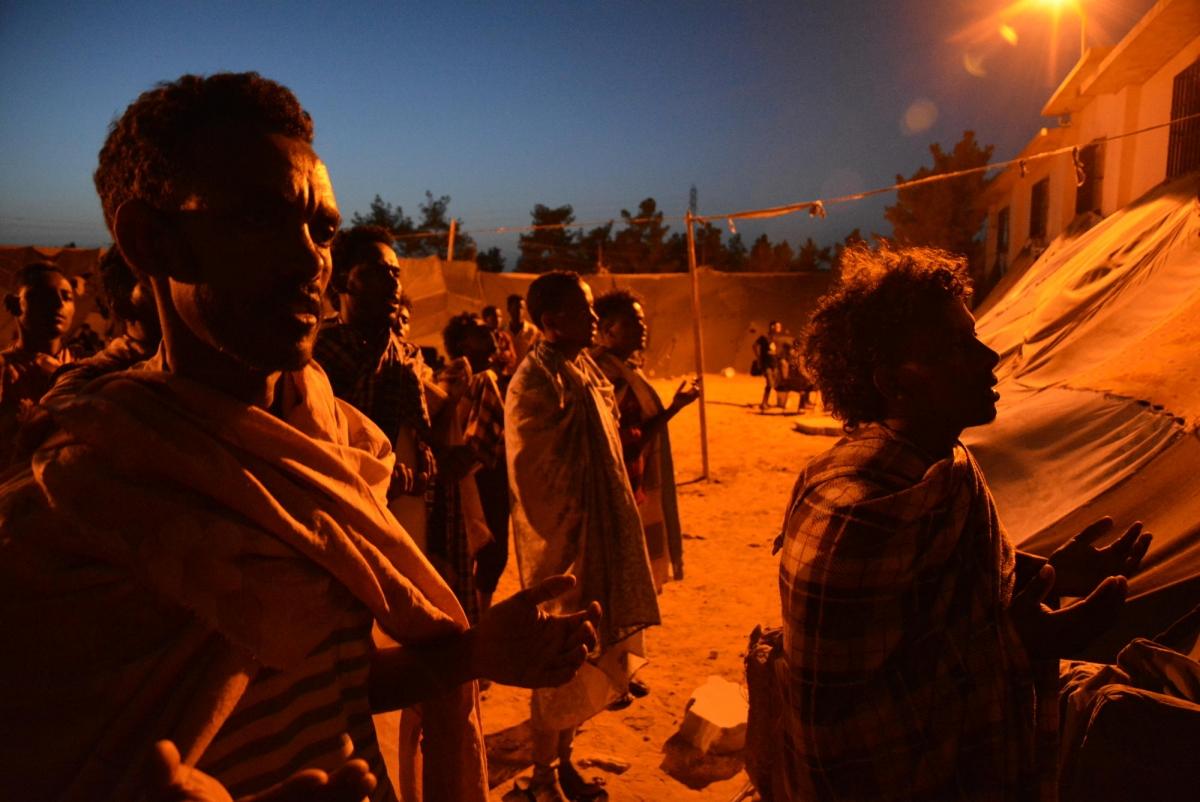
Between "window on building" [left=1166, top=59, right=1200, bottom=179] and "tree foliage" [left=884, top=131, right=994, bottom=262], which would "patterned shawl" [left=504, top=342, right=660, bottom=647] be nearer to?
"window on building" [left=1166, top=59, right=1200, bottom=179]

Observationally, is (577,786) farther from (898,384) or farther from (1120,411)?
(1120,411)

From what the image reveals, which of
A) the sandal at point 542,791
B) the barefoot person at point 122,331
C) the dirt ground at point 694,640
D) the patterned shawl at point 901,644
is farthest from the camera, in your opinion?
the dirt ground at point 694,640

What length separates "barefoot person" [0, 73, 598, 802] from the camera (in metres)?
0.89

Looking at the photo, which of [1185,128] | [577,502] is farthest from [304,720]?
[1185,128]

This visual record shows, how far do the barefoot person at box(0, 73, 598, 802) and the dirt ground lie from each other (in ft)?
8.83

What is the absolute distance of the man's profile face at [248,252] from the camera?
104 centimetres

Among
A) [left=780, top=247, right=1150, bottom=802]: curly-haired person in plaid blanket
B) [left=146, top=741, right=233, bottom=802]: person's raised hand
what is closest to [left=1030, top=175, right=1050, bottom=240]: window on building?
[left=780, top=247, right=1150, bottom=802]: curly-haired person in plaid blanket

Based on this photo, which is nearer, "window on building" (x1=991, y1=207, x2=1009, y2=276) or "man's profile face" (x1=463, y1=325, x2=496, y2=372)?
"man's profile face" (x1=463, y1=325, x2=496, y2=372)

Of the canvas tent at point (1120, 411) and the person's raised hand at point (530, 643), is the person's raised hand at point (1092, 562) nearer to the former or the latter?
the person's raised hand at point (530, 643)

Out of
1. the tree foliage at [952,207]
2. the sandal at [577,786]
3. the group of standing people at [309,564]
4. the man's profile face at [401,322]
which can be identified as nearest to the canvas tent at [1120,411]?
the group of standing people at [309,564]

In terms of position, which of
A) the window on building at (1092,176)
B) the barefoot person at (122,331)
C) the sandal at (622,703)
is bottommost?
the sandal at (622,703)

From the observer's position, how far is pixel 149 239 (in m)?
1.05

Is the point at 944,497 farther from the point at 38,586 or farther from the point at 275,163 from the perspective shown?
the point at 38,586

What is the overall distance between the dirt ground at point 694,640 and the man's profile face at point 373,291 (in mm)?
2359
